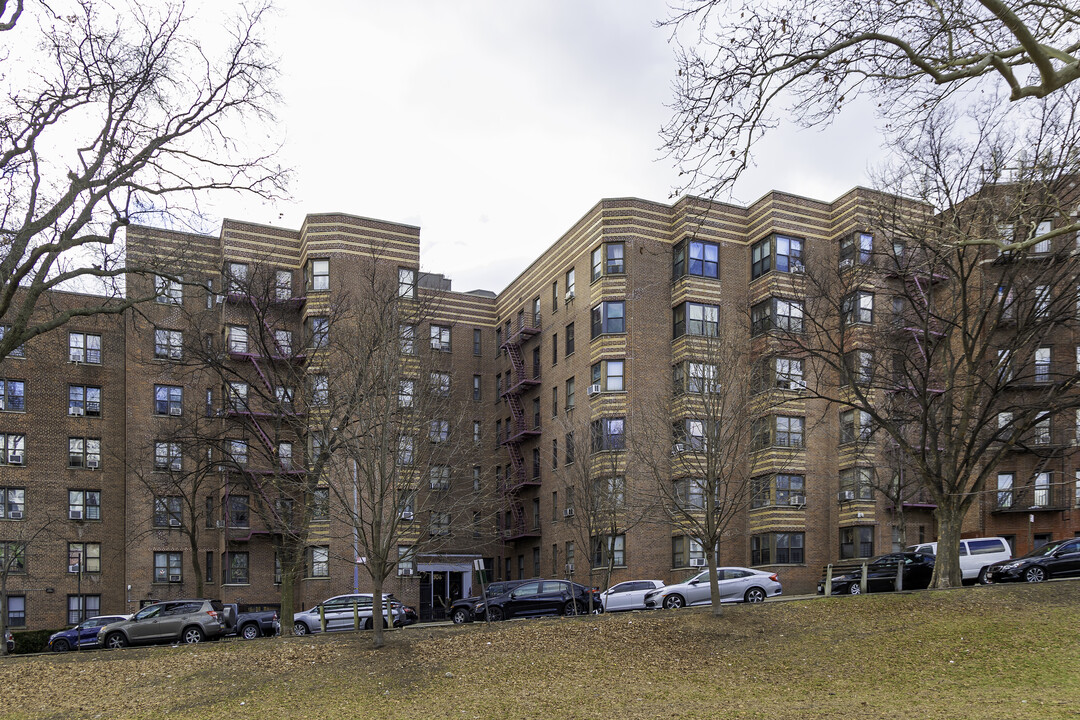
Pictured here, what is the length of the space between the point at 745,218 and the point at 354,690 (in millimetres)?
37026

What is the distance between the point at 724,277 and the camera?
161 ft

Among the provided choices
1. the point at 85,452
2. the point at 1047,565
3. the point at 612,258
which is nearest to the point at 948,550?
the point at 1047,565

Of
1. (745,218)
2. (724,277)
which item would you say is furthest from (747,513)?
(745,218)

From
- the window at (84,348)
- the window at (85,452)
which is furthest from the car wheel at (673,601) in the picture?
the window at (84,348)

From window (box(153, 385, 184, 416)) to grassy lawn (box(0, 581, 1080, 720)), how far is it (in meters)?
26.8

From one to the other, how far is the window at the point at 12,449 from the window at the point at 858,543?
4051cm

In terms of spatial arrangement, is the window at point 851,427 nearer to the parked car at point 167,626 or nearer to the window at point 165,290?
the parked car at point 167,626

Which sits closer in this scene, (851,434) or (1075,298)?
(1075,298)

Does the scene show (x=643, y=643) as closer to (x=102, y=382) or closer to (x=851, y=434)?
(x=851, y=434)

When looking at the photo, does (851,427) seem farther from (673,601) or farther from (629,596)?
(673,601)

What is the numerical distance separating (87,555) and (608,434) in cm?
2679

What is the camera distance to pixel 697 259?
48844 mm

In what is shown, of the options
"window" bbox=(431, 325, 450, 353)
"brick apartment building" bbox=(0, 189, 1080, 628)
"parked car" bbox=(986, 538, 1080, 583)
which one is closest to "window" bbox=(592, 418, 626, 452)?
"brick apartment building" bbox=(0, 189, 1080, 628)

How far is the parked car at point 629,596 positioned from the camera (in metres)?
36.3
